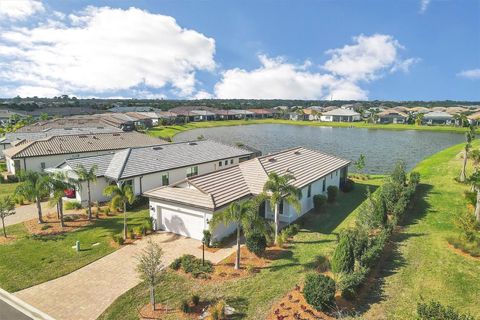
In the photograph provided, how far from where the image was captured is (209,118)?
148250mm

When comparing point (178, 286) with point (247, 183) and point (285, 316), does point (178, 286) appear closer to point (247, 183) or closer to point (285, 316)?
point (285, 316)

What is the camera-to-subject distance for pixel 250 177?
27.6 m

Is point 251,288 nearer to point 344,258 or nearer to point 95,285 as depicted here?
point 344,258

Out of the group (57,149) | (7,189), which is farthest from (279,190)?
(57,149)

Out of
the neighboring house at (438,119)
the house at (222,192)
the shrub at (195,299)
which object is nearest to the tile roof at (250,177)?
the house at (222,192)

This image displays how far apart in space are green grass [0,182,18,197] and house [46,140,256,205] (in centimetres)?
727

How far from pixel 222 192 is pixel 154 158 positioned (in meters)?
13.3

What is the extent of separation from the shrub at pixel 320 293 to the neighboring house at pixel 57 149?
1566 inches

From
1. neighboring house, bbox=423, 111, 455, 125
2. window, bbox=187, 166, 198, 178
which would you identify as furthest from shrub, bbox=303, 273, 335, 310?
neighboring house, bbox=423, 111, 455, 125

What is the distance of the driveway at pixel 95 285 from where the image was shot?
15.5m

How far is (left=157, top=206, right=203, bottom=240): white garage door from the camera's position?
74.9ft

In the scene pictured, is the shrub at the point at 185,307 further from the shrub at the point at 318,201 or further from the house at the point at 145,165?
the house at the point at 145,165

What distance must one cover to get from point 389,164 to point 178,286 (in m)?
46.7

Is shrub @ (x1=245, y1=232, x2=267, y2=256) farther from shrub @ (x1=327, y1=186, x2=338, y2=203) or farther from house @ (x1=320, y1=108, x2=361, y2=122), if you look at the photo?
house @ (x1=320, y1=108, x2=361, y2=122)
